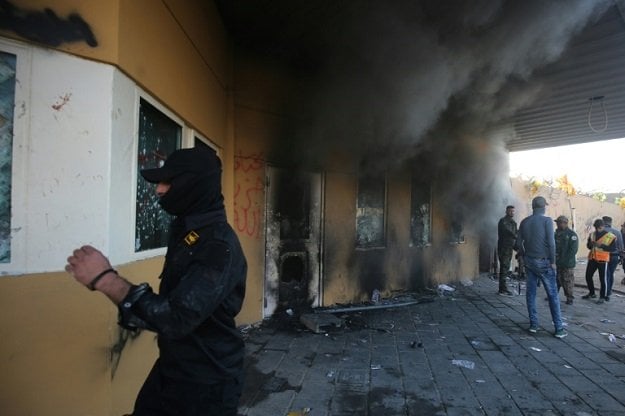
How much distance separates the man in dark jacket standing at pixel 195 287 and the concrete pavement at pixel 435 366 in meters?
1.90

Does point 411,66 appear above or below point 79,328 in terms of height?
above

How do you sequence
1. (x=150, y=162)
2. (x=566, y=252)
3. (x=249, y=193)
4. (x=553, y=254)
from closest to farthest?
(x=150, y=162)
(x=553, y=254)
(x=249, y=193)
(x=566, y=252)

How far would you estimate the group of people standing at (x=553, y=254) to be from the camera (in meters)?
5.56

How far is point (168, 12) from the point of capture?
3367mm

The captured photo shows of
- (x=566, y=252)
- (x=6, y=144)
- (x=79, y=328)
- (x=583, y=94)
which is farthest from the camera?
(x=566, y=252)

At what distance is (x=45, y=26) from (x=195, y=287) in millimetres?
2016

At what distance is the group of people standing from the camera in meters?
5.56

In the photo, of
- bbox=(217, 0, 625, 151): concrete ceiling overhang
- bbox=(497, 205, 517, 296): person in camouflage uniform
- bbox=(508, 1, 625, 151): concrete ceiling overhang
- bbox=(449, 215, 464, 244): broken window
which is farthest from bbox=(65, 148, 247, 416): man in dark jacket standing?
bbox=(449, 215, 464, 244): broken window

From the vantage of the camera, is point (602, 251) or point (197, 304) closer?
point (197, 304)

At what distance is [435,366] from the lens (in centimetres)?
446

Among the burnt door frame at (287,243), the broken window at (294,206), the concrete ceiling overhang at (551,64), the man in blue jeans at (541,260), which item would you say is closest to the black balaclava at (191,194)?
the concrete ceiling overhang at (551,64)

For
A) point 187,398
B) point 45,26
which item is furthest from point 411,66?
point 187,398

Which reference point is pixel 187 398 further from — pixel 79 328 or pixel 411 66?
pixel 411 66

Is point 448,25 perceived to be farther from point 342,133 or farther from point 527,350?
point 527,350
